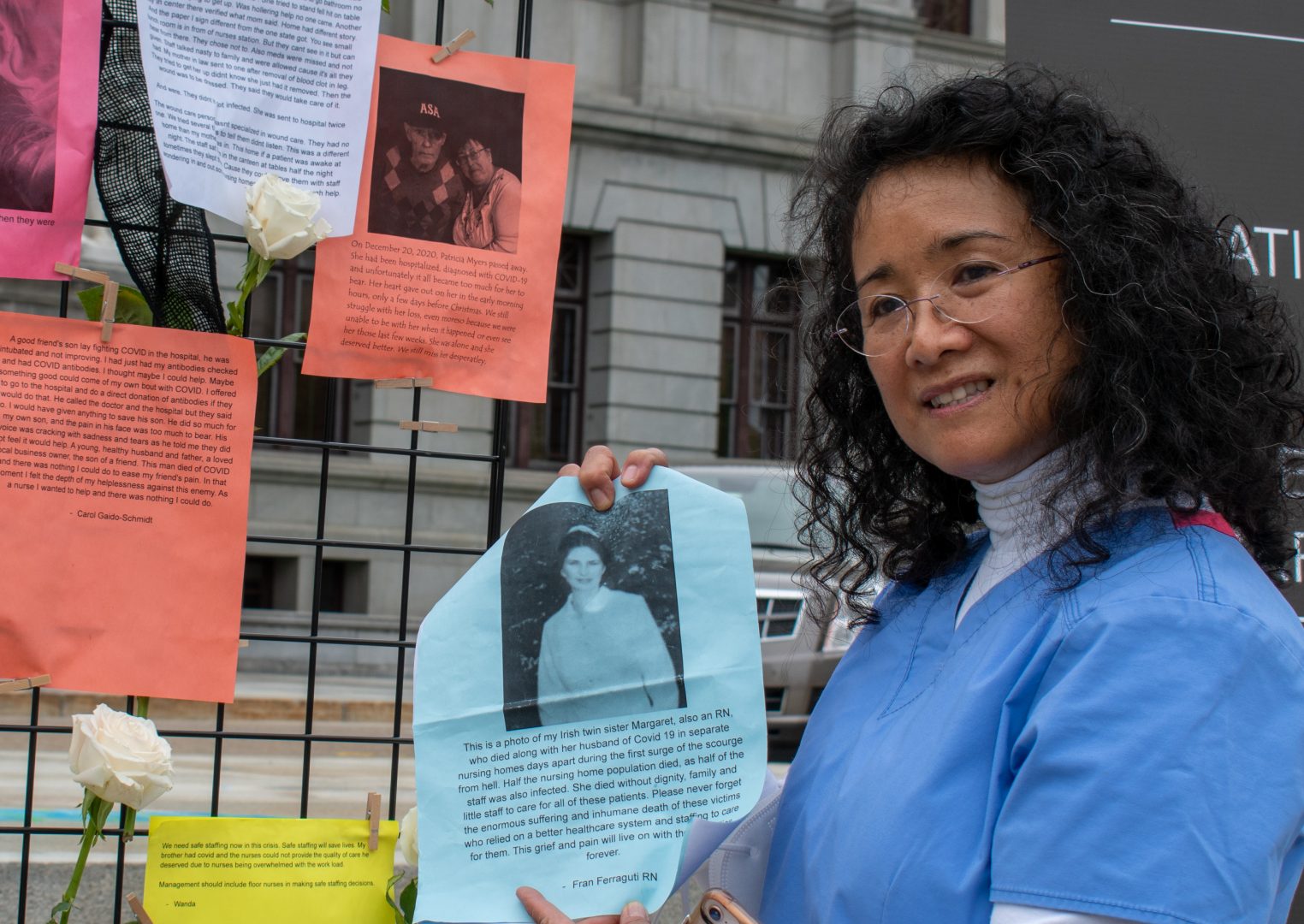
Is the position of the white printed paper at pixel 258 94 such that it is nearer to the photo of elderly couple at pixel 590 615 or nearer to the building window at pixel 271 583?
the photo of elderly couple at pixel 590 615

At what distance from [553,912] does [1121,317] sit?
797 mm

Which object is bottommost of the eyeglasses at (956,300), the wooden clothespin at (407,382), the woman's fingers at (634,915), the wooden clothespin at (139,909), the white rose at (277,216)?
the wooden clothespin at (139,909)

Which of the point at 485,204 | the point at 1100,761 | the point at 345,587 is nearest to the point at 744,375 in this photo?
the point at 345,587

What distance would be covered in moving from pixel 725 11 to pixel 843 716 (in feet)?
48.4

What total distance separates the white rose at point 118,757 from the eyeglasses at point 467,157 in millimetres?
806

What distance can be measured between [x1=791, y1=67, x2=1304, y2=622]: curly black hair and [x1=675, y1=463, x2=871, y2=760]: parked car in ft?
16.1

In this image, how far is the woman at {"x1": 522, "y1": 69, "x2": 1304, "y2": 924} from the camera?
43.9 inches

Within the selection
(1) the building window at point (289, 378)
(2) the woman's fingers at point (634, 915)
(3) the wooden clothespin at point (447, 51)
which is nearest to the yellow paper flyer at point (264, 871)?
(2) the woman's fingers at point (634, 915)

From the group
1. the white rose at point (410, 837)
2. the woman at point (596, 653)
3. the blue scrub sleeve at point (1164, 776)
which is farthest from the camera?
the white rose at point (410, 837)

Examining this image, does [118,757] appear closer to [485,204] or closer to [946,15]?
[485,204]

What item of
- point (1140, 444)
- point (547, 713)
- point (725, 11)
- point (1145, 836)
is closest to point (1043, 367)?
point (1140, 444)

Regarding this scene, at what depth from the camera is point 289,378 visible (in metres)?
12.8

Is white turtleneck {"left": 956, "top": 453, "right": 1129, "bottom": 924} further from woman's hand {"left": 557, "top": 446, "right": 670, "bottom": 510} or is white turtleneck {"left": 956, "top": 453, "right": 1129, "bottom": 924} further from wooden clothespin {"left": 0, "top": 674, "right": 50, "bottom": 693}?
wooden clothespin {"left": 0, "top": 674, "right": 50, "bottom": 693}

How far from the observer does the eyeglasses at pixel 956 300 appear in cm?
138
